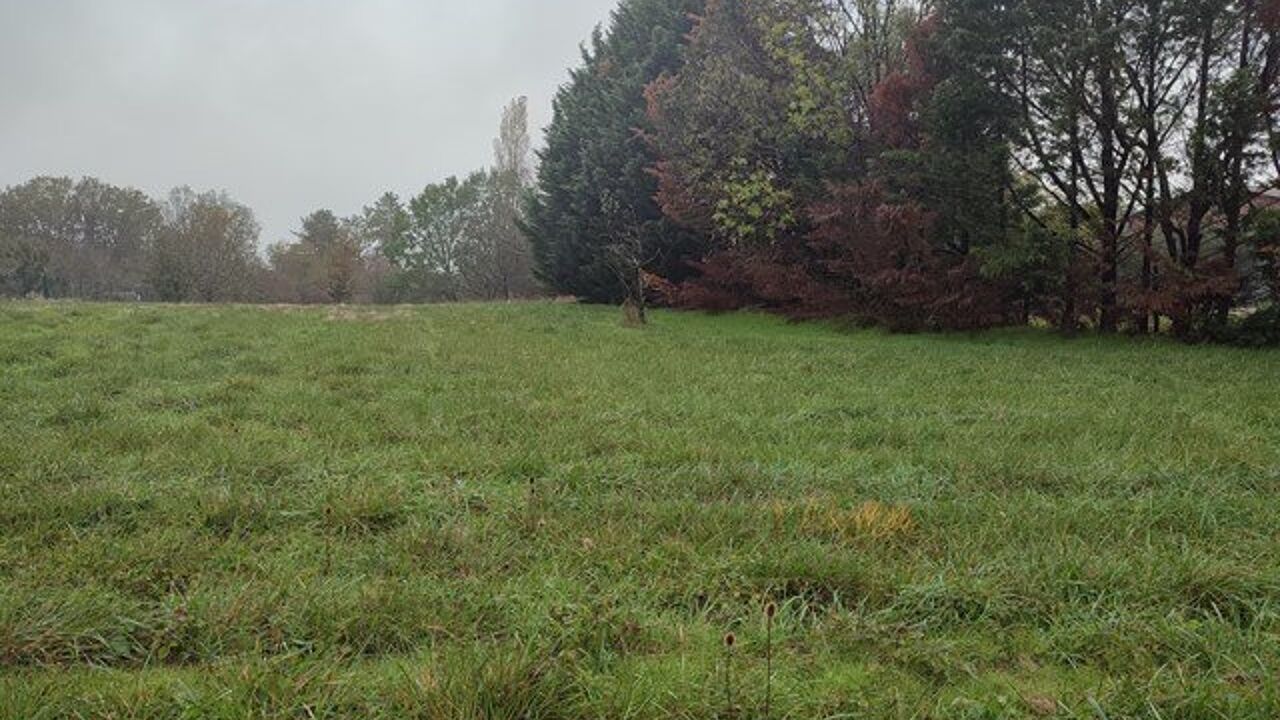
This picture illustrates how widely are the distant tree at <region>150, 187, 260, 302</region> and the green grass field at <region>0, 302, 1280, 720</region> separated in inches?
1294

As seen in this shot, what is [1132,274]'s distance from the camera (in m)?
15.9

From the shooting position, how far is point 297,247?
54469 millimetres

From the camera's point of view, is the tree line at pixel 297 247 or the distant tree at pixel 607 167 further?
the tree line at pixel 297 247

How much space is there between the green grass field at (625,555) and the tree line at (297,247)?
36105 mm

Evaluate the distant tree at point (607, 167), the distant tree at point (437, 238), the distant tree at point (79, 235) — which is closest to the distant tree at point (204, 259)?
the distant tree at point (79, 235)

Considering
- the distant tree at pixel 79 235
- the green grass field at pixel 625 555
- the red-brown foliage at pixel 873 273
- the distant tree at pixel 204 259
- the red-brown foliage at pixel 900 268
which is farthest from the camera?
the distant tree at pixel 79 235

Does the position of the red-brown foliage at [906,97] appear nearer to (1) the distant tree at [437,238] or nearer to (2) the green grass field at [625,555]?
(2) the green grass field at [625,555]

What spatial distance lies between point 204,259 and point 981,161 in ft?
113

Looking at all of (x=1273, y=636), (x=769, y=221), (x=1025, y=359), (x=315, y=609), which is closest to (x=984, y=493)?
(x=1273, y=636)

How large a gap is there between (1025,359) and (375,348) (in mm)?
9581

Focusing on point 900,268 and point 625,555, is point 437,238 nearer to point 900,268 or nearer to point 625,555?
point 900,268

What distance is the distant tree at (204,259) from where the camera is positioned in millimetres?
35969

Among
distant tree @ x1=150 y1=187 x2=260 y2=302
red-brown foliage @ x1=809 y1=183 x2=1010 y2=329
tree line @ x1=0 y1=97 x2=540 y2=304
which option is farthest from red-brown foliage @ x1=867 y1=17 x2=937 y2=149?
distant tree @ x1=150 y1=187 x2=260 y2=302

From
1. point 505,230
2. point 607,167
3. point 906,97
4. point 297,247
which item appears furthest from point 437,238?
point 906,97
